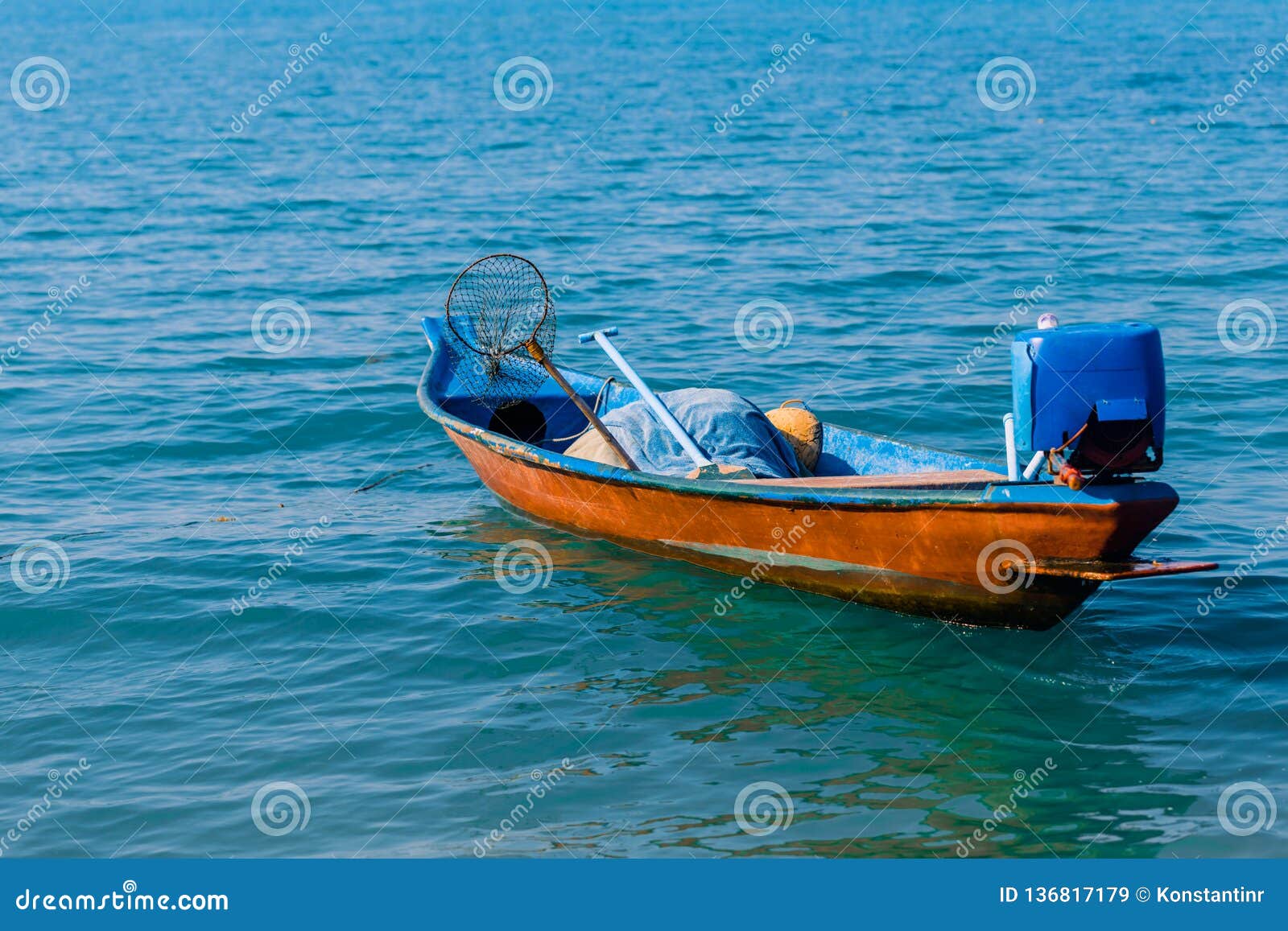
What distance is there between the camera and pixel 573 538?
984 cm

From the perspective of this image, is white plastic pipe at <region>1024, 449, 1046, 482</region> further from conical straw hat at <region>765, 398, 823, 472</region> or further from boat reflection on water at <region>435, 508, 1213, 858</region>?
conical straw hat at <region>765, 398, 823, 472</region>

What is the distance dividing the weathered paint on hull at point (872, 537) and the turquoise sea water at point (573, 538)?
0.20 m

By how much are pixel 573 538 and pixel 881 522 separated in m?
2.75

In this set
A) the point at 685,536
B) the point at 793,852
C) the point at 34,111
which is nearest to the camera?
the point at 793,852

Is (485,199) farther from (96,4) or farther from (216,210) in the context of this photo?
(96,4)

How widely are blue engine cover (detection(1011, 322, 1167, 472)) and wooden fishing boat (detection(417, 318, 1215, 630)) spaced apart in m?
0.21

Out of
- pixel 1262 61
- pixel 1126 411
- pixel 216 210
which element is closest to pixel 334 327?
pixel 216 210

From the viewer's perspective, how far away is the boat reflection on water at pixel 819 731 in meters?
6.46

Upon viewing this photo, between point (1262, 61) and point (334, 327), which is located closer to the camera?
point (334, 327)

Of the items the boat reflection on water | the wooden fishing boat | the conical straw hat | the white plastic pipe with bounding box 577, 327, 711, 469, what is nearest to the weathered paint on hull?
the wooden fishing boat

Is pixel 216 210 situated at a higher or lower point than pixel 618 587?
higher

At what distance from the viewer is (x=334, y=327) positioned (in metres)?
15.5

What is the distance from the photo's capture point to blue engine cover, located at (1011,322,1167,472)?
6777mm

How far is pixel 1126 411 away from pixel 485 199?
1647cm
